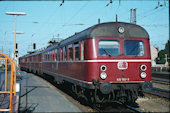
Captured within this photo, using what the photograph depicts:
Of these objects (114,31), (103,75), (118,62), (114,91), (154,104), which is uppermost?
(114,31)

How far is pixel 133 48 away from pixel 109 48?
1.04m

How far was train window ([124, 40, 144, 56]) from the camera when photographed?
8.17 m

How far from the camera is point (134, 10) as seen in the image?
29484 millimetres

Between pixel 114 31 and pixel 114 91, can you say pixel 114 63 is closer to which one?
pixel 114 91

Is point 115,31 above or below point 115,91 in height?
above

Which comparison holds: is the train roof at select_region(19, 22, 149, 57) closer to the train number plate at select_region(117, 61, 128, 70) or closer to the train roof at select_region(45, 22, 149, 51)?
the train roof at select_region(45, 22, 149, 51)

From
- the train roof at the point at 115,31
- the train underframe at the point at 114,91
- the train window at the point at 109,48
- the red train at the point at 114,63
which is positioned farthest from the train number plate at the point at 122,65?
the train roof at the point at 115,31

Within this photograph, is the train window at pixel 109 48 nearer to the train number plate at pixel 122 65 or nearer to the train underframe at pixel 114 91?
the train number plate at pixel 122 65

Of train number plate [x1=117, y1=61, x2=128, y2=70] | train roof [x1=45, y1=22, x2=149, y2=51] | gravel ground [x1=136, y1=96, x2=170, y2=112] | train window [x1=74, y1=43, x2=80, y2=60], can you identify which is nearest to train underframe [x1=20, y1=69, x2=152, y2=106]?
train number plate [x1=117, y1=61, x2=128, y2=70]

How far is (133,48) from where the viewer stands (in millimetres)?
8258

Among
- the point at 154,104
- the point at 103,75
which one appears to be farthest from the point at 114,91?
the point at 154,104

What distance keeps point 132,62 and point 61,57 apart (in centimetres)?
519

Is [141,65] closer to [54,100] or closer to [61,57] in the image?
[54,100]

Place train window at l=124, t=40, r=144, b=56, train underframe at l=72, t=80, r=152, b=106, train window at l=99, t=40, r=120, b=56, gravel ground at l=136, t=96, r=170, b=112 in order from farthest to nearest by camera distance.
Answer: gravel ground at l=136, t=96, r=170, b=112
train window at l=124, t=40, r=144, b=56
train window at l=99, t=40, r=120, b=56
train underframe at l=72, t=80, r=152, b=106
